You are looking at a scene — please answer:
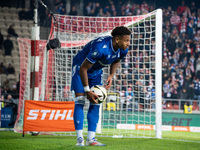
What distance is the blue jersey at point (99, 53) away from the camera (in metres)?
3.45

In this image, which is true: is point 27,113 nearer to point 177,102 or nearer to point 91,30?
point 91,30

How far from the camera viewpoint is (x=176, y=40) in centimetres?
1695

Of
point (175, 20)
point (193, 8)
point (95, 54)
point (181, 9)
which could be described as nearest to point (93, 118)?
point (95, 54)

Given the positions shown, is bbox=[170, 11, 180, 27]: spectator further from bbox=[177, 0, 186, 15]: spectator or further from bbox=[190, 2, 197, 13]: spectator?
bbox=[190, 2, 197, 13]: spectator

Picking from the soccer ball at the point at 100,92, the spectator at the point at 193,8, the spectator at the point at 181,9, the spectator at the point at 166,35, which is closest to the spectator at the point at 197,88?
the spectator at the point at 166,35

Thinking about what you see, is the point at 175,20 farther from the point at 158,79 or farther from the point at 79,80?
the point at 79,80

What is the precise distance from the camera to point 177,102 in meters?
12.8

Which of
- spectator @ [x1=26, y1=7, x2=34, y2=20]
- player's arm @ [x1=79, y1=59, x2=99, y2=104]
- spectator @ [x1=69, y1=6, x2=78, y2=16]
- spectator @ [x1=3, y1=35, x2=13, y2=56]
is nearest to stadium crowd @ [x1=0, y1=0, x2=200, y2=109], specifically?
spectator @ [x1=69, y1=6, x2=78, y2=16]

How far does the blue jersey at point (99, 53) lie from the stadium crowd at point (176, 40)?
1047 cm

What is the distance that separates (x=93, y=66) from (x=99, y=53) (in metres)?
0.41

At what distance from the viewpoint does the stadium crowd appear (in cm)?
1495

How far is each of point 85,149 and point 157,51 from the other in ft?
10.7

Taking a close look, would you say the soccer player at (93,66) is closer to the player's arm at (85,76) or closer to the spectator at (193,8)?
the player's arm at (85,76)

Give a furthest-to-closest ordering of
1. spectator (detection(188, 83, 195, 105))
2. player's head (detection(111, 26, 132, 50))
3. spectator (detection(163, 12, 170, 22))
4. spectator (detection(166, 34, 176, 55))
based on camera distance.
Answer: spectator (detection(163, 12, 170, 22)) → spectator (detection(166, 34, 176, 55)) → spectator (detection(188, 83, 195, 105)) → player's head (detection(111, 26, 132, 50))
